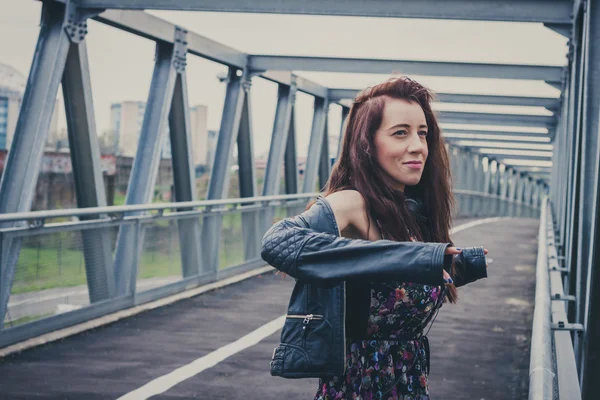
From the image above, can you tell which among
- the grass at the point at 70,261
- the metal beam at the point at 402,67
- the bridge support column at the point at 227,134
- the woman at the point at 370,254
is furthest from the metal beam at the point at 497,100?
the woman at the point at 370,254

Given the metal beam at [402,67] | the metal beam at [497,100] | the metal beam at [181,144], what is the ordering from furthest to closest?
the metal beam at [497,100] → the metal beam at [402,67] → the metal beam at [181,144]

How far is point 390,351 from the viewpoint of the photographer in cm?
256

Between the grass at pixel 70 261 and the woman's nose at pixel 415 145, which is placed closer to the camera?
the woman's nose at pixel 415 145

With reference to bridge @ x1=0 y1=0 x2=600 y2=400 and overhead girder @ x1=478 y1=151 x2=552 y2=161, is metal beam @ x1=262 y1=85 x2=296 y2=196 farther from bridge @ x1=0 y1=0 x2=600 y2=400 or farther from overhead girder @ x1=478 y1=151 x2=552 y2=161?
overhead girder @ x1=478 y1=151 x2=552 y2=161

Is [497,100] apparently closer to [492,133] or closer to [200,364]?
[492,133]

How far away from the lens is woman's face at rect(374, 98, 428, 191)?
99.1 inches

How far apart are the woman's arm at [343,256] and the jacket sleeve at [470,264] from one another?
1.10 ft

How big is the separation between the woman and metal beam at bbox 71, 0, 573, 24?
9281 mm

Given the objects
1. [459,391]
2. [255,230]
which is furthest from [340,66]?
[459,391]

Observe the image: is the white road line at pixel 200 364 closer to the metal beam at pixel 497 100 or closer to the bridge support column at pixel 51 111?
the bridge support column at pixel 51 111

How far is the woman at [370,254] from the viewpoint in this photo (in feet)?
7.45

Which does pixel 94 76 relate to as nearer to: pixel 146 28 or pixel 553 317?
pixel 146 28

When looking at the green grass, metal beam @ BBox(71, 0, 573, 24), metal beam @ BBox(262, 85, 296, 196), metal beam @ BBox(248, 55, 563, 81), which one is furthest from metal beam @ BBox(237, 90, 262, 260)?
the green grass

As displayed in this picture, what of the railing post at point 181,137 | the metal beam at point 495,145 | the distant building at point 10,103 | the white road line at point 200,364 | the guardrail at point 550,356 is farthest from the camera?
the metal beam at point 495,145
